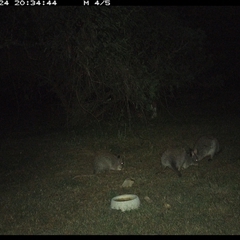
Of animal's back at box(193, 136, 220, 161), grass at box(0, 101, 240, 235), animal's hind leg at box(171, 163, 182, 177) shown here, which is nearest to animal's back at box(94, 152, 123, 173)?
grass at box(0, 101, 240, 235)

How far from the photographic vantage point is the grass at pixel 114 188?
6.34 m

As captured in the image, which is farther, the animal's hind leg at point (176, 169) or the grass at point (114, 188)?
the animal's hind leg at point (176, 169)

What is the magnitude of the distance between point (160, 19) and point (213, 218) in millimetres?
10210

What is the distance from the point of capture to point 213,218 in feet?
20.9

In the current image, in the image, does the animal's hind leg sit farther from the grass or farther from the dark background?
the dark background

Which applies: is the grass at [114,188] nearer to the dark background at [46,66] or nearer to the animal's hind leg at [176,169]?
the animal's hind leg at [176,169]

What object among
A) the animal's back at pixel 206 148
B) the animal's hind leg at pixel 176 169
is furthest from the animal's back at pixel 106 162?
the animal's back at pixel 206 148

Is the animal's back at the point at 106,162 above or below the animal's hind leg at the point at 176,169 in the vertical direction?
above

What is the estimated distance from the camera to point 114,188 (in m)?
8.57

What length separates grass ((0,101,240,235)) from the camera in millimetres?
6336

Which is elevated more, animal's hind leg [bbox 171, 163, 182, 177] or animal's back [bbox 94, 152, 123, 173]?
animal's back [bbox 94, 152, 123, 173]

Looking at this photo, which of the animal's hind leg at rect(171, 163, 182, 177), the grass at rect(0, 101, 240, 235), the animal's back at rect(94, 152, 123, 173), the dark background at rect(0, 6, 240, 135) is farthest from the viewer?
the dark background at rect(0, 6, 240, 135)

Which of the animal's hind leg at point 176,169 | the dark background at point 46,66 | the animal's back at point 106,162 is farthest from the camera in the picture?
the dark background at point 46,66

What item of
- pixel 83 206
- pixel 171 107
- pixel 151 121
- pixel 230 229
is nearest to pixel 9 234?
pixel 83 206
